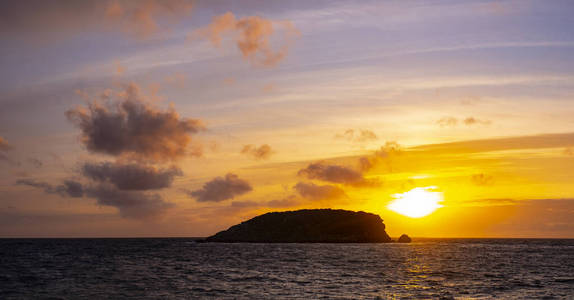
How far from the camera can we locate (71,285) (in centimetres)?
5128

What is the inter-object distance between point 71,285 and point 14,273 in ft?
66.6

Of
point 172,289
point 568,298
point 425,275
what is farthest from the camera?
point 425,275

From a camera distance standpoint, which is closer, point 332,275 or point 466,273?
point 332,275

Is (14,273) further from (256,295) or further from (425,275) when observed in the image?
(425,275)

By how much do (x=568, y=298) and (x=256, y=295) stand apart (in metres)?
28.0

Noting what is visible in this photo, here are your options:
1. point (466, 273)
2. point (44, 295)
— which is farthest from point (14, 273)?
point (466, 273)

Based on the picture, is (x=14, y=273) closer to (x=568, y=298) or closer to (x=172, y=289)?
(x=172, y=289)

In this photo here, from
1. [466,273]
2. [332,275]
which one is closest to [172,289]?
[332,275]

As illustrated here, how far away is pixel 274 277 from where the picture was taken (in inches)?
2324

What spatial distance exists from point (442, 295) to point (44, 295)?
36.3 m

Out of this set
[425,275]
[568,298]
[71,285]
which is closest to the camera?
[568,298]

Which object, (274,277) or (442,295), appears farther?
(274,277)

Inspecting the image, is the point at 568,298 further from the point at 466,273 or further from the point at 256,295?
the point at 256,295

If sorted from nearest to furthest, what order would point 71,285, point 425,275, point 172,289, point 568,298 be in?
point 568,298 → point 172,289 → point 71,285 → point 425,275
